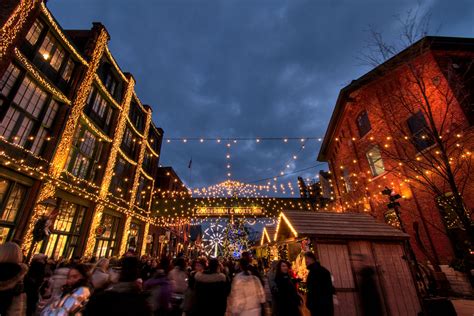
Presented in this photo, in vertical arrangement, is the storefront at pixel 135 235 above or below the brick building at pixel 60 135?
below

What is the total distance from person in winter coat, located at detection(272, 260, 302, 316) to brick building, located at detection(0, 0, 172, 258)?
31.8ft

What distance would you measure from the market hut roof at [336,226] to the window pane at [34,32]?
12.7 m

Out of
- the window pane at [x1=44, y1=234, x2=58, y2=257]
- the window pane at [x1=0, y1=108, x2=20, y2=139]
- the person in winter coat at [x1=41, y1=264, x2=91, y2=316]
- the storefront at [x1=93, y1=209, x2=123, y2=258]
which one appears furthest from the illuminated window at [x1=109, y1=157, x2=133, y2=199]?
the person in winter coat at [x1=41, y1=264, x2=91, y2=316]

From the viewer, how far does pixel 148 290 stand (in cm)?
412

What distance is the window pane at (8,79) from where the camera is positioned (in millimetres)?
8539

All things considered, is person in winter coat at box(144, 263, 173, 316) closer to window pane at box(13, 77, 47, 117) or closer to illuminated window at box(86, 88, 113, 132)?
window pane at box(13, 77, 47, 117)

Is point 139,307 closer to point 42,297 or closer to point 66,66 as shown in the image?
point 42,297

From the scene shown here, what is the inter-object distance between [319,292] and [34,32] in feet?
46.8

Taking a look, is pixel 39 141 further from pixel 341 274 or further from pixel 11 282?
pixel 341 274

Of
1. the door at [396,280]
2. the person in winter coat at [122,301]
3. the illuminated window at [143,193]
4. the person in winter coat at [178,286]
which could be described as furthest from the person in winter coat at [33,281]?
the illuminated window at [143,193]

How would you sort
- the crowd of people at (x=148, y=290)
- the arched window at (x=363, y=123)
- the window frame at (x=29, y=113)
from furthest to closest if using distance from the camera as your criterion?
the arched window at (x=363, y=123), the window frame at (x=29, y=113), the crowd of people at (x=148, y=290)

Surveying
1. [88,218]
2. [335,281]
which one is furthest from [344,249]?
[88,218]

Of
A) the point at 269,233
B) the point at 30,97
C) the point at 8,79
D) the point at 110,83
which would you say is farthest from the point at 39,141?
the point at 269,233

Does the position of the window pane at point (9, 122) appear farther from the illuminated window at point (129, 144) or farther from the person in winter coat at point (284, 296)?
the person in winter coat at point (284, 296)
